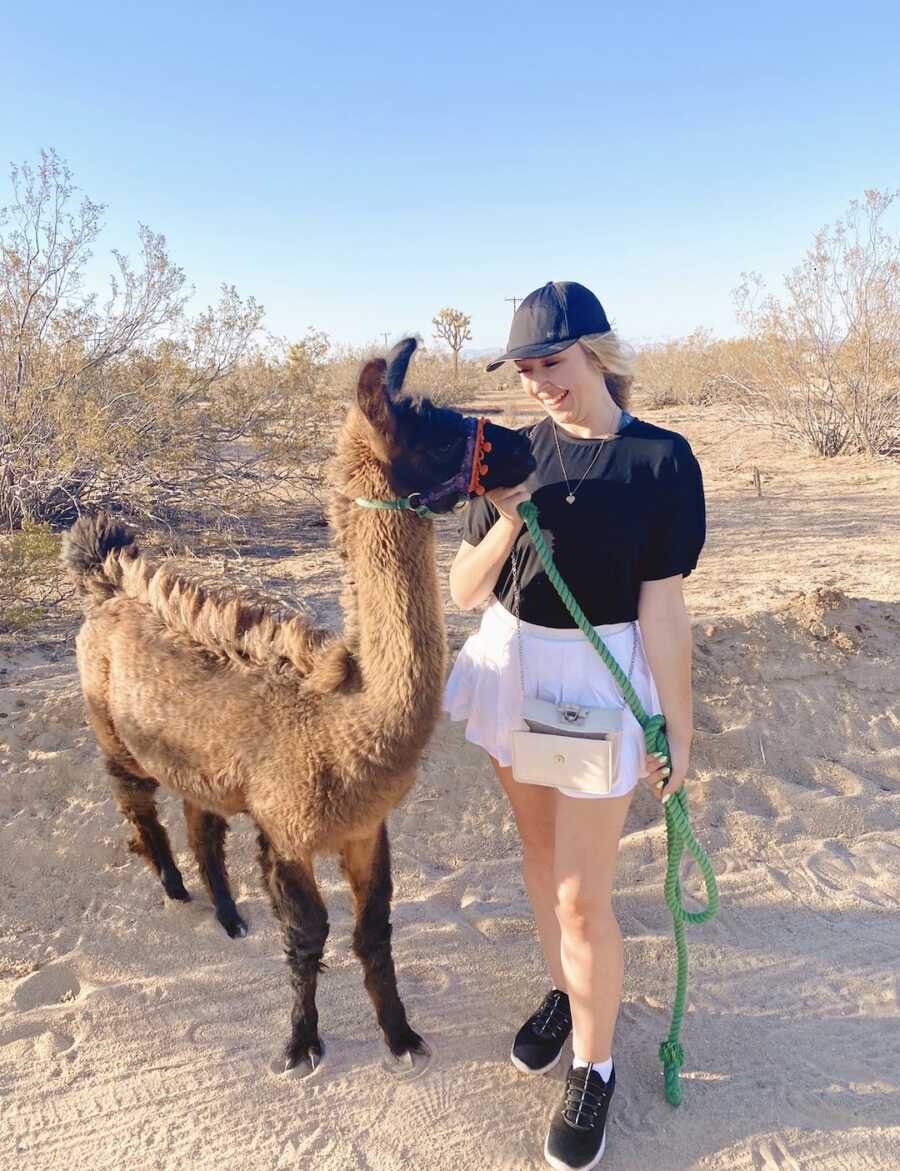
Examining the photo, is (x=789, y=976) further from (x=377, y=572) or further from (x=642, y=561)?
(x=377, y=572)

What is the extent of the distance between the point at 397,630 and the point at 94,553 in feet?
6.25

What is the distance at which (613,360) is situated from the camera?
91.3 inches

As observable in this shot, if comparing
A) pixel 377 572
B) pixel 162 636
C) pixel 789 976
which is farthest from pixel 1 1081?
pixel 789 976

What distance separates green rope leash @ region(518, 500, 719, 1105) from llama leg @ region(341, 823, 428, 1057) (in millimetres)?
908

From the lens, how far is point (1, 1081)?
2807mm

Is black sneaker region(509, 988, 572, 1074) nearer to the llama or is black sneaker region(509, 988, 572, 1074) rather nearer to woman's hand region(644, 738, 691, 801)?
the llama

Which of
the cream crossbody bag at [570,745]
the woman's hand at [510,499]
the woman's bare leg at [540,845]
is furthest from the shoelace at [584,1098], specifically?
the woman's hand at [510,499]

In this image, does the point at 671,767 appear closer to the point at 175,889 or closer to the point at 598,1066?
the point at 598,1066

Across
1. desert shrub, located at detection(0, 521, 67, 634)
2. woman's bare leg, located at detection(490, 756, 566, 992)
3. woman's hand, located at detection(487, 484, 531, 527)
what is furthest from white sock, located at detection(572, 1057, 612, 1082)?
desert shrub, located at detection(0, 521, 67, 634)

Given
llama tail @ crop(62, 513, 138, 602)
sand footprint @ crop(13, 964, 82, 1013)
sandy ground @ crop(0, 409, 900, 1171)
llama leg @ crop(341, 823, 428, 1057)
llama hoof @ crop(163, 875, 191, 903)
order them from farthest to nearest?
llama hoof @ crop(163, 875, 191, 903) → llama tail @ crop(62, 513, 138, 602) → sand footprint @ crop(13, 964, 82, 1013) → llama leg @ crop(341, 823, 428, 1057) → sandy ground @ crop(0, 409, 900, 1171)

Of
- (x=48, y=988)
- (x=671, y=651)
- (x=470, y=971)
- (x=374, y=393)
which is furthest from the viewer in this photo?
(x=470, y=971)

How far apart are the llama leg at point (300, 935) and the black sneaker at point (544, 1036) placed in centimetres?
75

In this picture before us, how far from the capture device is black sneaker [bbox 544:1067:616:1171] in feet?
8.13

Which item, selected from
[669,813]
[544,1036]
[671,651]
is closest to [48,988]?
[544,1036]
